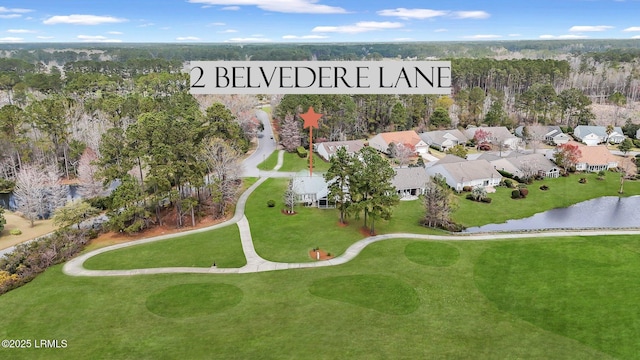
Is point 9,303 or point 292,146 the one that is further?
point 292,146

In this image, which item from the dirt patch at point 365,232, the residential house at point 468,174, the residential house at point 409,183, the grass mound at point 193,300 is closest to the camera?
the grass mound at point 193,300

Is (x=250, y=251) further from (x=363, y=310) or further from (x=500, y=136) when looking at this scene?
(x=500, y=136)

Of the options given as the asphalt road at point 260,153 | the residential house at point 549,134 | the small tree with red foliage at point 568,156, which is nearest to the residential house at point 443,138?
the residential house at point 549,134

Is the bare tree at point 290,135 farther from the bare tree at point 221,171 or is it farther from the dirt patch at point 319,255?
the dirt patch at point 319,255

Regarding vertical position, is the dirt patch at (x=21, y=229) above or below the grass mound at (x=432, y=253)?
below

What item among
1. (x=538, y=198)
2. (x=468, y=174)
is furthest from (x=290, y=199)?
(x=538, y=198)

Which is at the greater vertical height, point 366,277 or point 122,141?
point 122,141

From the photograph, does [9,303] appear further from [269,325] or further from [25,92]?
[25,92]

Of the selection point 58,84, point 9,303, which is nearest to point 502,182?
point 9,303
